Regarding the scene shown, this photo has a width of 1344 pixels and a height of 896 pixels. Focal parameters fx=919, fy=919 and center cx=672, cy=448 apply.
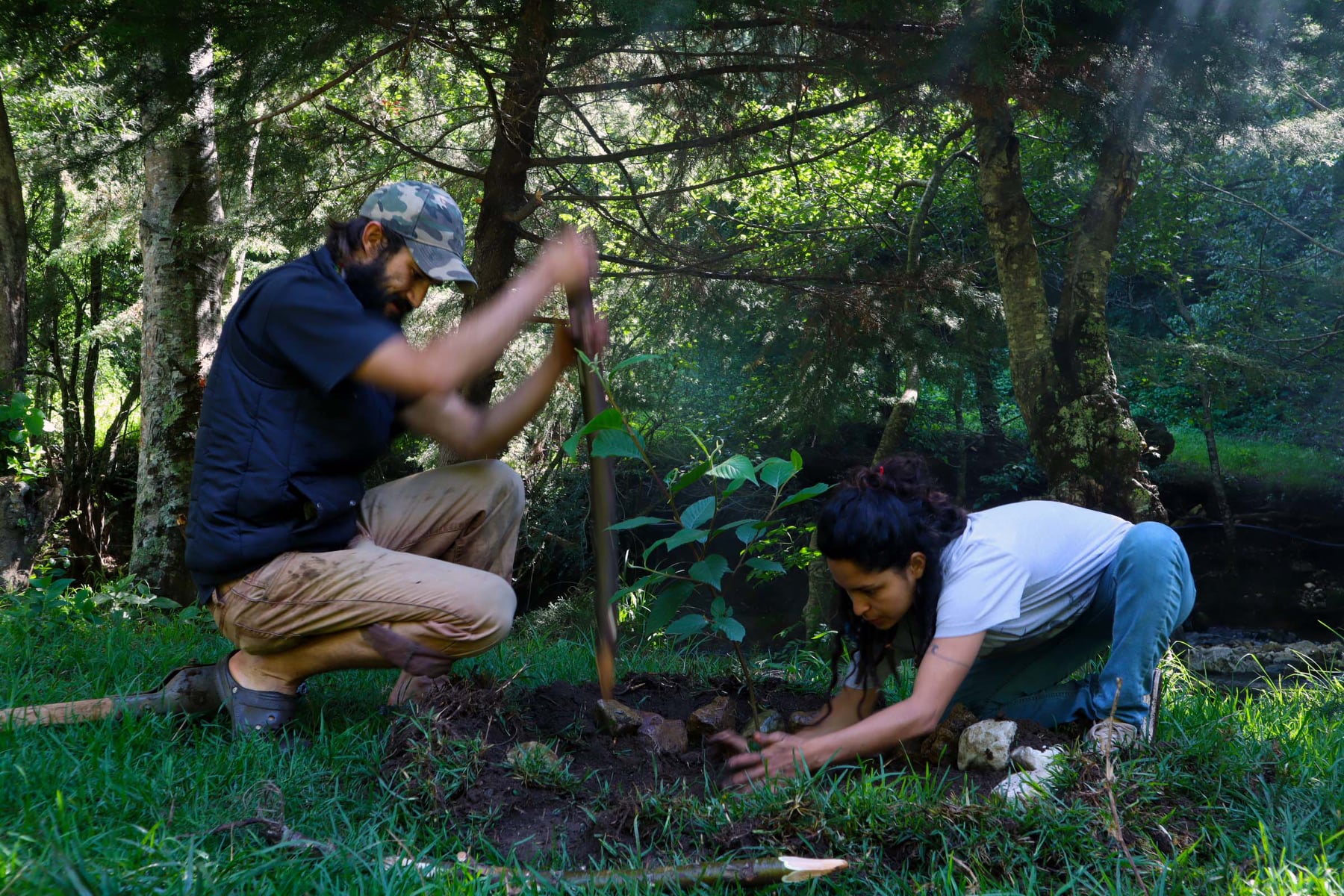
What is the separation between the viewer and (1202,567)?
9.91 metres

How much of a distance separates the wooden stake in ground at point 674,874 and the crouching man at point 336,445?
33.2 inches

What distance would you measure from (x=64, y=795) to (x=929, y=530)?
81.1 inches

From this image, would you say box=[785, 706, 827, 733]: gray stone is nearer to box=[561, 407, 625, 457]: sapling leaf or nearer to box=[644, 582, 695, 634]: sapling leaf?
box=[644, 582, 695, 634]: sapling leaf

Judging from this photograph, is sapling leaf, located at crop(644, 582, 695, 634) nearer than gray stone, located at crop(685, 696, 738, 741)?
Yes

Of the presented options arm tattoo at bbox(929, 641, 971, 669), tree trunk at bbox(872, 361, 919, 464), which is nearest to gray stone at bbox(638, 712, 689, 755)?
arm tattoo at bbox(929, 641, 971, 669)

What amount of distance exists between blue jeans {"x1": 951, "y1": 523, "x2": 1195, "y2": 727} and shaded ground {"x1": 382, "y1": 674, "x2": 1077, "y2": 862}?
17cm

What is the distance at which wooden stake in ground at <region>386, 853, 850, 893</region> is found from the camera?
5.77ft

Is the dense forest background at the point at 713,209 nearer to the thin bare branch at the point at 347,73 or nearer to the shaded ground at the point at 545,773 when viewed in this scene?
the thin bare branch at the point at 347,73

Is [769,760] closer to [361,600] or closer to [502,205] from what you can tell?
[361,600]

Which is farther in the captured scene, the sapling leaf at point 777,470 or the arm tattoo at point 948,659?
the sapling leaf at point 777,470

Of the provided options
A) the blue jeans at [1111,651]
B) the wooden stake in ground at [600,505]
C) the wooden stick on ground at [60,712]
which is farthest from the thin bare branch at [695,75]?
the wooden stick on ground at [60,712]

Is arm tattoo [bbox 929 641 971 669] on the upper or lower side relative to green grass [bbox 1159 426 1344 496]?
upper

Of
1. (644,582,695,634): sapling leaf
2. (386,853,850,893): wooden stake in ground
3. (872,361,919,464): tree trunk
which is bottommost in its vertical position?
(872,361,919,464): tree trunk

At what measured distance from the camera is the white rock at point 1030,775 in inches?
79.5
